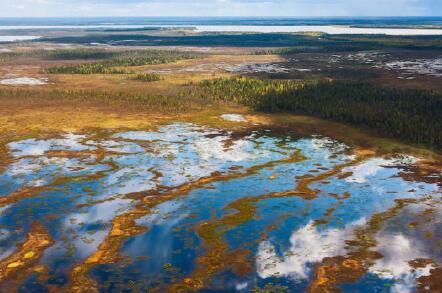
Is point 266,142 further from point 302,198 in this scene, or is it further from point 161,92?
point 161,92

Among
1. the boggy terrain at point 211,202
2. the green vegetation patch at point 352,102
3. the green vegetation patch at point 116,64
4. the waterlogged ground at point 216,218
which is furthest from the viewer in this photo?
the green vegetation patch at point 116,64

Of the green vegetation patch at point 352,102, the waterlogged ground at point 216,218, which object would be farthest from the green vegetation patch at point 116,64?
the waterlogged ground at point 216,218

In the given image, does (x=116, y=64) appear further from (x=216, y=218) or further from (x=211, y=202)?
(x=216, y=218)

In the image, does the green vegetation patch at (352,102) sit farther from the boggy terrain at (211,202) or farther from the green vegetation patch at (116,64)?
the green vegetation patch at (116,64)

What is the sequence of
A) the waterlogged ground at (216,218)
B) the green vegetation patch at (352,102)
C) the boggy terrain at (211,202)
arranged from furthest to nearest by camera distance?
1. the green vegetation patch at (352,102)
2. the boggy terrain at (211,202)
3. the waterlogged ground at (216,218)

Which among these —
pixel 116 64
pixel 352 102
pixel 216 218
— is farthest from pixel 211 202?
pixel 116 64
